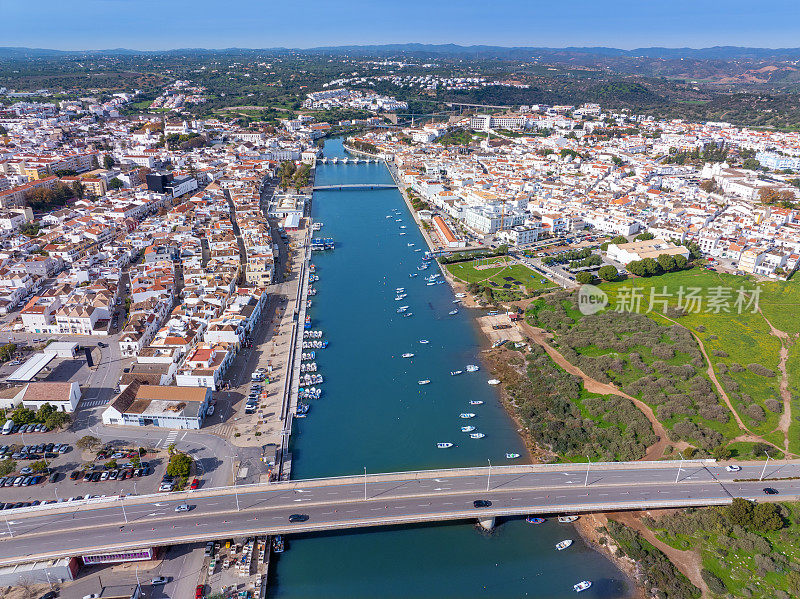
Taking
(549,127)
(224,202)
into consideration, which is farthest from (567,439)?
(549,127)

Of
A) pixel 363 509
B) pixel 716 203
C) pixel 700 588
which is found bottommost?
pixel 700 588

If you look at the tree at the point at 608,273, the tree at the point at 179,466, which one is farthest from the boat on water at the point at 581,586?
the tree at the point at 608,273

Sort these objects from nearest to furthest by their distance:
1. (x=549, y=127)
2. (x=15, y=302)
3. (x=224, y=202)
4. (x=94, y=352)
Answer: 1. (x=94, y=352)
2. (x=15, y=302)
3. (x=224, y=202)
4. (x=549, y=127)

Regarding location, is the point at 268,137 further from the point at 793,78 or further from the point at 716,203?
the point at 793,78

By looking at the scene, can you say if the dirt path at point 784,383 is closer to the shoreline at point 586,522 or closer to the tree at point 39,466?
the shoreline at point 586,522

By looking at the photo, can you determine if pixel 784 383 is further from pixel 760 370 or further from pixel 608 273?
pixel 608 273

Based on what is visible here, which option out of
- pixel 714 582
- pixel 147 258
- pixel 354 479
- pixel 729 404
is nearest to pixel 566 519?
pixel 714 582

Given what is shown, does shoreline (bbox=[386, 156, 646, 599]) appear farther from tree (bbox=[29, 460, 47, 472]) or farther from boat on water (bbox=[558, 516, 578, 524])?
tree (bbox=[29, 460, 47, 472])
